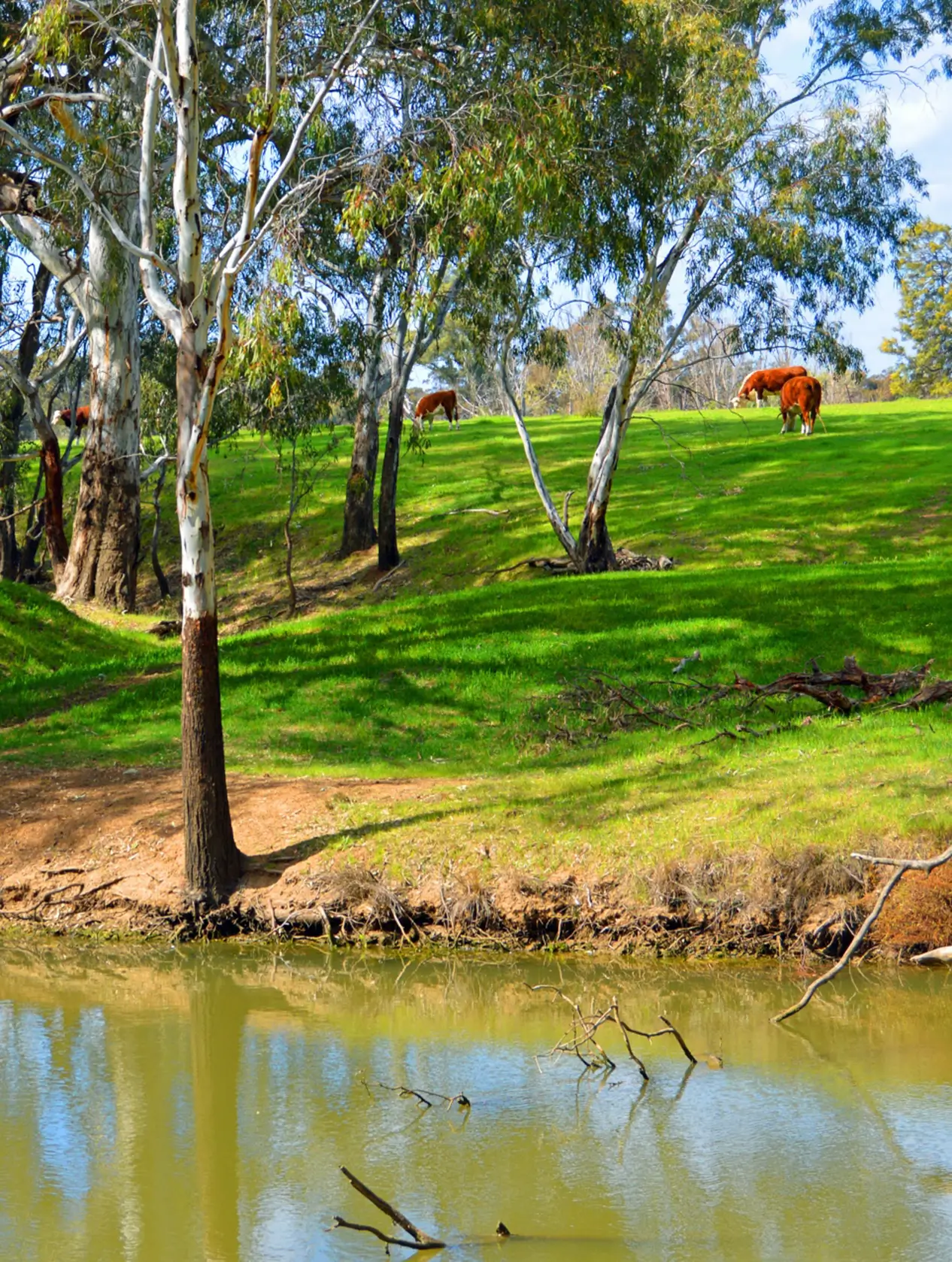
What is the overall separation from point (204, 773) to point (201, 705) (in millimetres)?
539

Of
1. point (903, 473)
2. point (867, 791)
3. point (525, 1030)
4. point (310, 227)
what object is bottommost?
point (525, 1030)

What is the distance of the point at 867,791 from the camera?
37.2ft

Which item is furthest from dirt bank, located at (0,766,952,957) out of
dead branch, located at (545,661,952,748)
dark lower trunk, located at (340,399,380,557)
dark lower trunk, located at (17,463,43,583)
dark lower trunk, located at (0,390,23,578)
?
dark lower trunk, located at (0,390,23,578)

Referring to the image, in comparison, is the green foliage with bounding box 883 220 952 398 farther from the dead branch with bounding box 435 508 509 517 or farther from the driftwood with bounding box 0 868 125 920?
the driftwood with bounding box 0 868 125 920

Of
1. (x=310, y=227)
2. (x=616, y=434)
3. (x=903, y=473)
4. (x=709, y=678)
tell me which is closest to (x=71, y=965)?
(x=310, y=227)

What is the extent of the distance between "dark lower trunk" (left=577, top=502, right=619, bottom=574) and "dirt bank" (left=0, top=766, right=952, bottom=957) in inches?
530

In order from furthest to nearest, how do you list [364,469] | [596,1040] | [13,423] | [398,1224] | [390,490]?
[13,423]
[364,469]
[390,490]
[596,1040]
[398,1224]

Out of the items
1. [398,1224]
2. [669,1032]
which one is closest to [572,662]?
[669,1032]

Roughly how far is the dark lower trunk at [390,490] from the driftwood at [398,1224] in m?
23.2

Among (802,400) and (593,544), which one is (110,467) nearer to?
(593,544)

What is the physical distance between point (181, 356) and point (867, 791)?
634cm

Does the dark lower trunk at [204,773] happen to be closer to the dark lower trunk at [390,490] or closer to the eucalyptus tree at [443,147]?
the eucalyptus tree at [443,147]

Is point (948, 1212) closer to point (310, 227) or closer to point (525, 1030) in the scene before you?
point (525, 1030)

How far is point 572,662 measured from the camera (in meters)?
17.8
